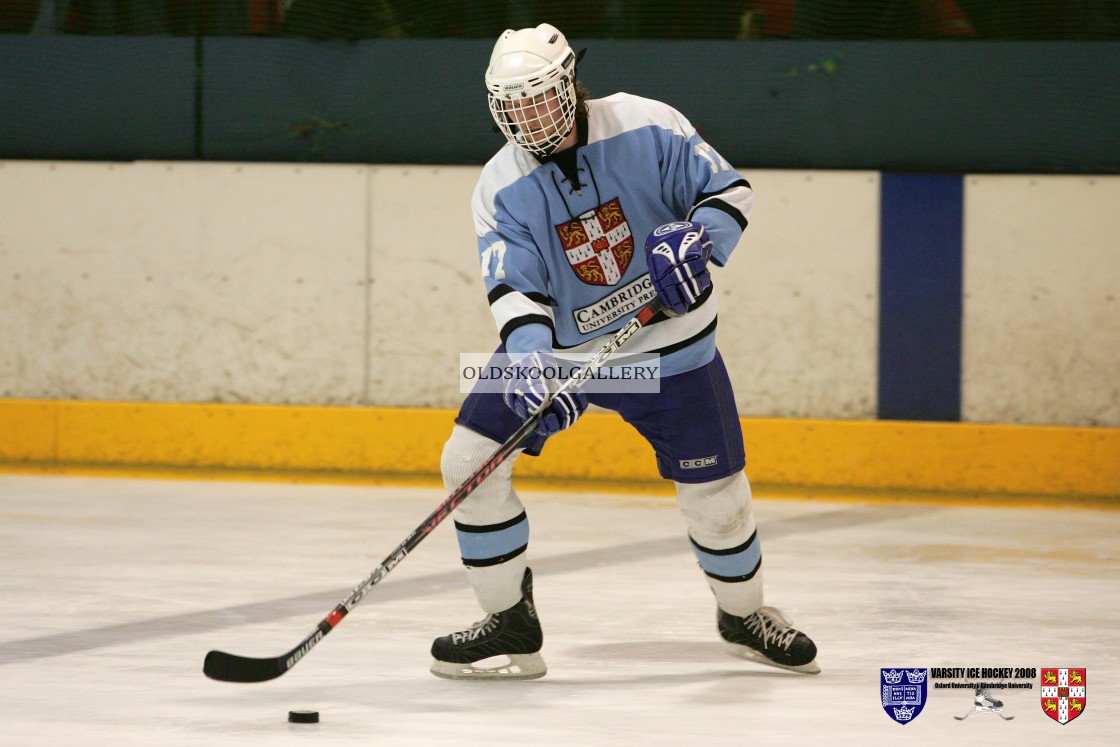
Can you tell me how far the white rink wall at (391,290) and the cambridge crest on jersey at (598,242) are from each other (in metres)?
2.62

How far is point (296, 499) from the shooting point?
5043 millimetres

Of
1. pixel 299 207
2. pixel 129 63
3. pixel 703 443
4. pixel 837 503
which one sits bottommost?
pixel 837 503

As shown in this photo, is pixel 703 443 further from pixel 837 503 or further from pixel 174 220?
pixel 174 220

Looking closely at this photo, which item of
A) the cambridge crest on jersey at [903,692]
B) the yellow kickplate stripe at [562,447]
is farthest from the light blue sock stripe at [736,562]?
the yellow kickplate stripe at [562,447]

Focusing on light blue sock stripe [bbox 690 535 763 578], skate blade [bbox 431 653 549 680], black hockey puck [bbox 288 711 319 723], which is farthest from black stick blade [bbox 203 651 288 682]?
light blue sock stripe [bbox 690 535 763 578]

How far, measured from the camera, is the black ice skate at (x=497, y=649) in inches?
113

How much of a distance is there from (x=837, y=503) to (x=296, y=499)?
1.86 meters

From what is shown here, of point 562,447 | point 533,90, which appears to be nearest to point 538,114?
point 533,90

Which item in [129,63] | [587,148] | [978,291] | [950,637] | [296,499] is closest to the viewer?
[587,148]

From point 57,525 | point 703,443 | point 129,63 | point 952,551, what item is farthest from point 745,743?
point 129,63

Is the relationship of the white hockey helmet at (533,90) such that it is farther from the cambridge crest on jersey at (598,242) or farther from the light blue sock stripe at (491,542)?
the light blue sock stripe at (491,542)

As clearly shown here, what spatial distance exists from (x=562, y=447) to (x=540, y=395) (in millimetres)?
2801

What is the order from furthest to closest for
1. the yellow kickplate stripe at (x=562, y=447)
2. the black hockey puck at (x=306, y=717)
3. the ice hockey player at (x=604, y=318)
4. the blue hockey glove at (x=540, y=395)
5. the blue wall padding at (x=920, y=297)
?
the blue wall padding at (x=920, y=297) → the yellow kickplate stripe at (x=562, y=447) → the ice hockey player at (x=604, y=318) → the blue hockey glove at (x=540, y=395) → the black hockey puck at (x=306, y=717)

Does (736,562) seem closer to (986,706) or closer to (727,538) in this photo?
(727,538)
